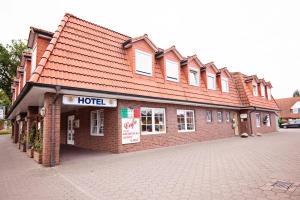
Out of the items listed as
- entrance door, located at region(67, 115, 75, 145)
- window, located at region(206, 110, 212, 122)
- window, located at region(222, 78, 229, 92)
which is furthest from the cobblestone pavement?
window, located at region(222, 78, 229, 92)

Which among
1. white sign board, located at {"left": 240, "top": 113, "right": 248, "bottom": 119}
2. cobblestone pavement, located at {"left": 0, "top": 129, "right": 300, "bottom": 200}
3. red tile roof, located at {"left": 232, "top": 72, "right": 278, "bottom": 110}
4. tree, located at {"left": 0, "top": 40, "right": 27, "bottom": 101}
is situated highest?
tree, located at {"left": 0, "top": 40, "right": 27, "bottom": 101}

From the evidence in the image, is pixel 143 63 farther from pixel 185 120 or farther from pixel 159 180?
pixel 159 180

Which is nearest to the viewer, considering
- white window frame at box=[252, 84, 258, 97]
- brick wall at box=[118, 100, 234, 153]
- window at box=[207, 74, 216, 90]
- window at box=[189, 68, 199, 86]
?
brick wall at box=[118, 100, 234, 153]

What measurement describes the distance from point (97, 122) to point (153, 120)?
11.2 ft

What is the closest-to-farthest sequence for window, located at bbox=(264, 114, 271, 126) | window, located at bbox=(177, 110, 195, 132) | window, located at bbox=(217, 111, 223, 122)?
window, located at bbox=(177, 110, 195, 132) → window, located at bbox=(217, 111, 223, 122) → window, located at bbox=(264, 114, 271, 126)

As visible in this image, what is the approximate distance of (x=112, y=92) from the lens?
9938 millimetres

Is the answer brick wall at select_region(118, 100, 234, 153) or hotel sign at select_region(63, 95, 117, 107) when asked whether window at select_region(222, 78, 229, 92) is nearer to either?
brick wall at select_region(118, 100, 234, 153)

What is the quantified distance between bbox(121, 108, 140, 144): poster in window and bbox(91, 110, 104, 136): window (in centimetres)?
186

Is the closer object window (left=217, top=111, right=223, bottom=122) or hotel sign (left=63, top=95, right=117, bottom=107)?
hotel sign (left=63, top=95, right=117, bottom=107)

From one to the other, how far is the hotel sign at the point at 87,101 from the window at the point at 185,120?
5751mm

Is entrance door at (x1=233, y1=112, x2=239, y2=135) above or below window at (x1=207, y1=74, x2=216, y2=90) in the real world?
below

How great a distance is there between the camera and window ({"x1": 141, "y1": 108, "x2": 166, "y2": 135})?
12297 millimetres

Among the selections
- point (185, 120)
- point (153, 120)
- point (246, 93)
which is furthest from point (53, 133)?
point (246, 93)

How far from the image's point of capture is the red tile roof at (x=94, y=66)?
892 cm
